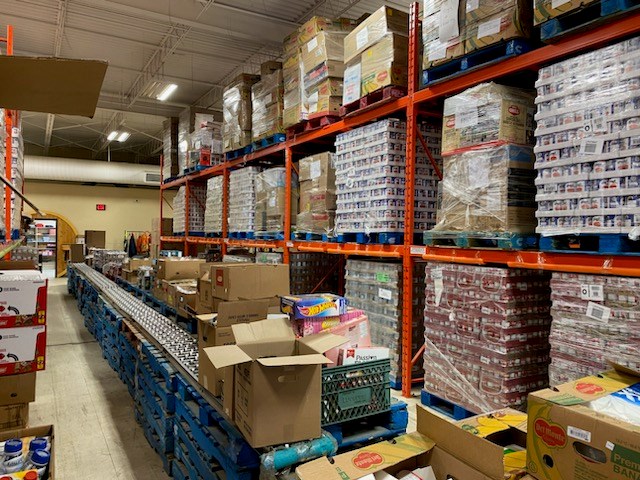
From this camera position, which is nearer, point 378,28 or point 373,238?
point 378,28

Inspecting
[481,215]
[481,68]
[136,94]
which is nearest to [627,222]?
[481,215]

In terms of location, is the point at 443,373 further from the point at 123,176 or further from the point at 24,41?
the point at 123,176

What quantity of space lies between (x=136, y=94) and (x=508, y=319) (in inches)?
462

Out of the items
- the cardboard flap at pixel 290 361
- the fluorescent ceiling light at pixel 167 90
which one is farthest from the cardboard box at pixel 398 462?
the fluorescent ceiling light at pixel 167 90

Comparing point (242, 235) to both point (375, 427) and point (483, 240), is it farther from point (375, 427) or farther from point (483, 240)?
point (375, 427)

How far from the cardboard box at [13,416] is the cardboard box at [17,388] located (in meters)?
0.06

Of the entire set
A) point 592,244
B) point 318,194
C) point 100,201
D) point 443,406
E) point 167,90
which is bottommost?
point 443,406

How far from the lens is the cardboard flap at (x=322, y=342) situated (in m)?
2.21

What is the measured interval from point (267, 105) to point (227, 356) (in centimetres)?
559

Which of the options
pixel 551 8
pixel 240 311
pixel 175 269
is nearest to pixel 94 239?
pixel 175 269

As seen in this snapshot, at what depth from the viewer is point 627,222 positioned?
2.70 meters

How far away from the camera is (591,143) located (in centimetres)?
285

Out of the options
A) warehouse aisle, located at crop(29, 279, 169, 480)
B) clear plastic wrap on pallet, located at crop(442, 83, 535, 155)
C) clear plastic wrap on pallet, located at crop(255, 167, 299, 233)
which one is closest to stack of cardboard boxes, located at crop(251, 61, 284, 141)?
clear plastic wrap on pallet, located at crop(255, 167, 299, 233)

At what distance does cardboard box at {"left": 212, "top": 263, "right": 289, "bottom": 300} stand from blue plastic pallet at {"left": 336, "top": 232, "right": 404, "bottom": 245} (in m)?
1.44
